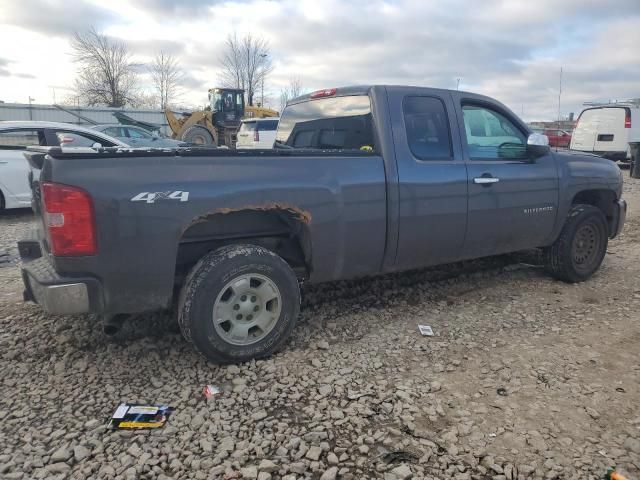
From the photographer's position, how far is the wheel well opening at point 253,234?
133 inches

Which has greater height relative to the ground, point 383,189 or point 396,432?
point 383,189

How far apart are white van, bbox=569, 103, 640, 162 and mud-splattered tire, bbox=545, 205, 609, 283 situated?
12919mm

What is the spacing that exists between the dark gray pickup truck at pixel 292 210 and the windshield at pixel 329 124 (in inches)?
0.6

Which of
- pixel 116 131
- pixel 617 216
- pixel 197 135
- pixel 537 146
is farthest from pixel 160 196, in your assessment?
pixel 197 135

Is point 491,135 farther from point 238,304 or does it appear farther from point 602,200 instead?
point 238,304


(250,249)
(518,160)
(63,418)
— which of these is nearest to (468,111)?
(518,160)

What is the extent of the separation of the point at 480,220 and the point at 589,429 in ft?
6.58

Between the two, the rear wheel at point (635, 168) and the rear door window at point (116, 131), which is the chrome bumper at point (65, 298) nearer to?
the rear door window at point (116, 131)

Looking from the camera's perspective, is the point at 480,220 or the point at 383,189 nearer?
the point at 383,189

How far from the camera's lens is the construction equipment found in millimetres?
24219

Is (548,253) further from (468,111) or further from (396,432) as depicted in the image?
(396,432)

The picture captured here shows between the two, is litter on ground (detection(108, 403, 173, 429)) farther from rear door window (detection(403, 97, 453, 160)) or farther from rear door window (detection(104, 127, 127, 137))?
rear door window (detection(104, 127, 127, 137))

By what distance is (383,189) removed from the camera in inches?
149

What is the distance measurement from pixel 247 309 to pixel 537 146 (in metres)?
3.03
